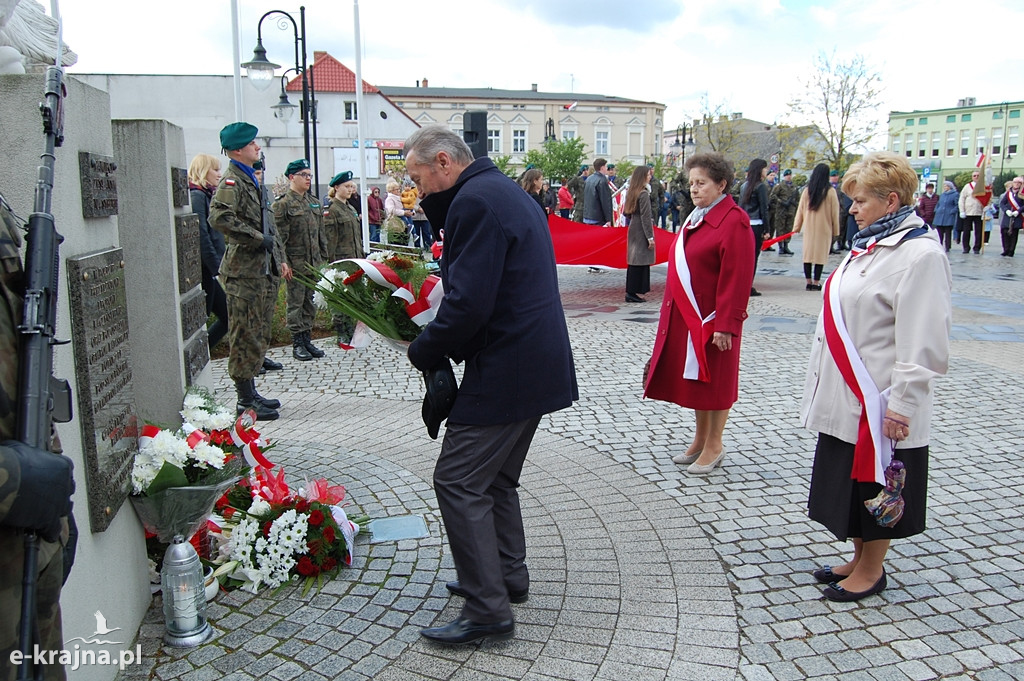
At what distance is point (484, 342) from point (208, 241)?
205 inches

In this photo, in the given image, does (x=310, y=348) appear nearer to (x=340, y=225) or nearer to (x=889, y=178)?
(x=340, y=225)

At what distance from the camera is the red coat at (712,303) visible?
16.5 ft

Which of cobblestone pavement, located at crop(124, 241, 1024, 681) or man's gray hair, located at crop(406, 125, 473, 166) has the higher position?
man's gray hair, located at crop(406, 125, 473, 166)

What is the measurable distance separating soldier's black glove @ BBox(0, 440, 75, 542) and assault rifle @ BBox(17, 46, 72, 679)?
5 centimetres

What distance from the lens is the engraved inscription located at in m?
4.48

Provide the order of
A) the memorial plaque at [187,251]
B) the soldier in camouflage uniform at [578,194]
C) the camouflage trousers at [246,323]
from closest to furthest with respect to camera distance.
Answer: the memorial plaque at [187,251]
the camouflage trousers at [246,323]
the soldier in camouflage uniform at [578,194]

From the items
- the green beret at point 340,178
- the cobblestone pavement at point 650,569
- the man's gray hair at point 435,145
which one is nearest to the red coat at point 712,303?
the cobblestone pavement at point 650,569

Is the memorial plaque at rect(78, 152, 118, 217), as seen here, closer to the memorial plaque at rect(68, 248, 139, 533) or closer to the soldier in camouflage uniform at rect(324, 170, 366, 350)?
the memorial plaque at rect(68, 248, 139, 533)

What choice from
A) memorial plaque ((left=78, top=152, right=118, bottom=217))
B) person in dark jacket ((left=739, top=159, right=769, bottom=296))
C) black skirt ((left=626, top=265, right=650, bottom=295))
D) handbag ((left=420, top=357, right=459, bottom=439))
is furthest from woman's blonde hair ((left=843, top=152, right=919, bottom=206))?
black skirt ((left=626, top=265, right=650, bottom=295))

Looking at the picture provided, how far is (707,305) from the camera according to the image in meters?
5.21

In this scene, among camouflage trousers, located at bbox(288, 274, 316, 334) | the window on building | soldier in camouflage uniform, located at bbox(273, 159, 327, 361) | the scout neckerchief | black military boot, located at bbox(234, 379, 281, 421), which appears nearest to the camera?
the scout neckerchief

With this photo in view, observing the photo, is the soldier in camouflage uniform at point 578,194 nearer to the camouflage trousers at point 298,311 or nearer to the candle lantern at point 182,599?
the camouflage trousers at point 298,311

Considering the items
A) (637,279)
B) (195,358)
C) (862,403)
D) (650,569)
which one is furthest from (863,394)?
(637,279)

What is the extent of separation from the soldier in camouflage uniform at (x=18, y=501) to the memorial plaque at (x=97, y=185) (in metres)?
1.08
